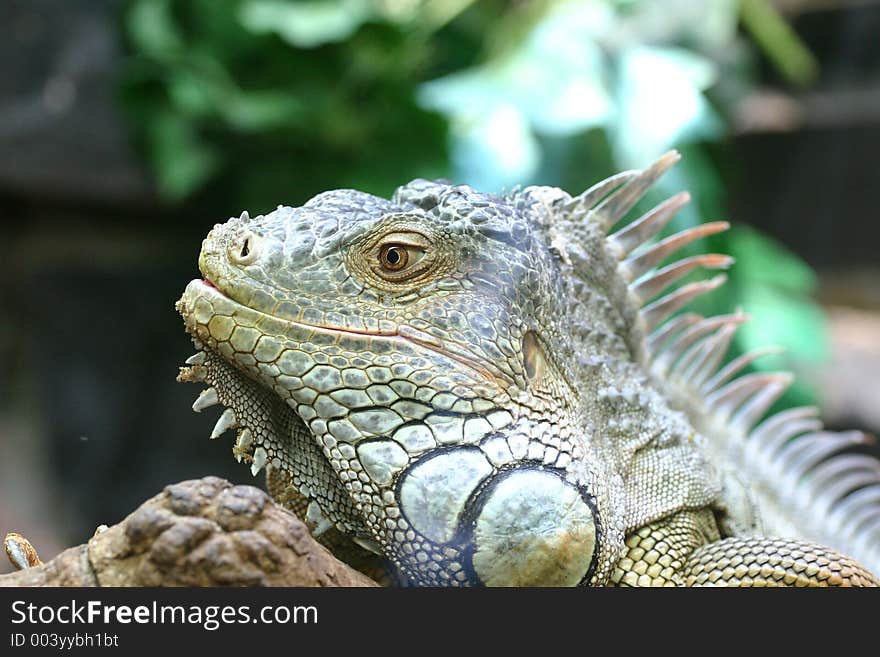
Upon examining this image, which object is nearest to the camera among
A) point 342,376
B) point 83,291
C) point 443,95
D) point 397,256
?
point 342,376

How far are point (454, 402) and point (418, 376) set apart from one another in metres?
0.08

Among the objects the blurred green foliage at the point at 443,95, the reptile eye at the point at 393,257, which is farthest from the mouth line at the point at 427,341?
the blurred green foliage at the point at 443,95

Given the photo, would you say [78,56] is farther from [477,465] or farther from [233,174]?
[477,465]

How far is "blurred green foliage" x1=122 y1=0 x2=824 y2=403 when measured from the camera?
12.8 ft

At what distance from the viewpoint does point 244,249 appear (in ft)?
6.05

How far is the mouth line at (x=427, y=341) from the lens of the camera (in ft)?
5.92

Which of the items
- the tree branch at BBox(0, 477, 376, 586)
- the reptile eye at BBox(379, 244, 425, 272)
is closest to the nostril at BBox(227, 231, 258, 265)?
the reptile eye at BBox(379, 244, 425, 272)

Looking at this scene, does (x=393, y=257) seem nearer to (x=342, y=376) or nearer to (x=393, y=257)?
(x=393, y=257)

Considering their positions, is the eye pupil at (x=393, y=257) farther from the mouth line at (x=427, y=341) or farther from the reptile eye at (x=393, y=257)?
the mouth line at (x=427, y=341)

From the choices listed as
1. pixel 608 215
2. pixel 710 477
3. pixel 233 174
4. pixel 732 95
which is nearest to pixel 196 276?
pixel 608 215

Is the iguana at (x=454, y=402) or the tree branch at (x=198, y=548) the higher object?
the iguana at (x=454, y=402)

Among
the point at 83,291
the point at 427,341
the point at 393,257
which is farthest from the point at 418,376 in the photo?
the point at 83,291

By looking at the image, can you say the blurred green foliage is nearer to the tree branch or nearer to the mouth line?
the mouth line

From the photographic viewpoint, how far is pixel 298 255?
6.05 ft
